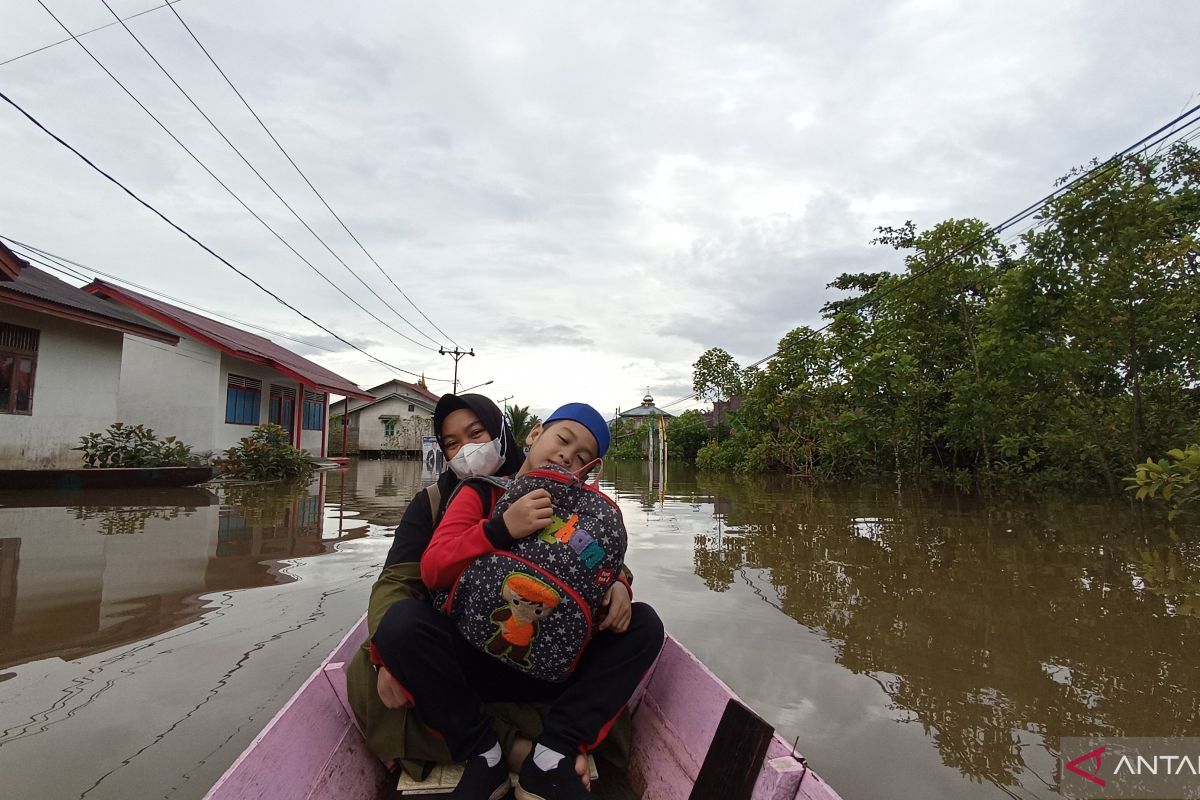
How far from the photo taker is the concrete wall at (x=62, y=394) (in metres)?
9.97

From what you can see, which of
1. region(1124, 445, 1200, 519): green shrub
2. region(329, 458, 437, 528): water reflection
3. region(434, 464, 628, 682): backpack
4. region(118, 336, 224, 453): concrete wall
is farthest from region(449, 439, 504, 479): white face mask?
region(118, 336, 224, 453): concrete wall

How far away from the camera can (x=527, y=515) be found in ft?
5.60

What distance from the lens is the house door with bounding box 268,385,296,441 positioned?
1789cm

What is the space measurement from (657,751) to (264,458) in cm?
1411

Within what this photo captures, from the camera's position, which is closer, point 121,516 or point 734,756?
point 734,756

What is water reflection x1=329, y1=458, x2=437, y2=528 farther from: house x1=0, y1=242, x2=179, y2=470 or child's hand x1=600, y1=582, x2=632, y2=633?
child's hand x1=600, y1=582, x2=632, y2=633

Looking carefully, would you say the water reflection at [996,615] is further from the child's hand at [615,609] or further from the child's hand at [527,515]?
the child's hand at [527,515]

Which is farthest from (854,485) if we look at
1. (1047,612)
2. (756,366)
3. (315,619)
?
(315,619)

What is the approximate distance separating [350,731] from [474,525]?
2.49 feet

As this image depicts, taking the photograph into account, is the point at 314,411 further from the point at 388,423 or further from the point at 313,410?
the point at 388,423

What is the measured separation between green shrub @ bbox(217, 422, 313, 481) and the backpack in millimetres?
13964

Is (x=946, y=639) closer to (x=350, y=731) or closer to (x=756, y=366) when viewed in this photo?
(x=350, y=731)

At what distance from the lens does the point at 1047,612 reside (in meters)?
4.46

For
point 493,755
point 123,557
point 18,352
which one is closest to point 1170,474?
point 493,755
